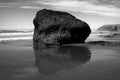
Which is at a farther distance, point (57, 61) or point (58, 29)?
point (58, 29)

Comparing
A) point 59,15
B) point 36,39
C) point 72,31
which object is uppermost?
point 59,15

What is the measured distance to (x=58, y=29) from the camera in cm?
895

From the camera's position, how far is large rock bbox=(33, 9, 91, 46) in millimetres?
8789

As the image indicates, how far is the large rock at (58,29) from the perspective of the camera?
346 inches

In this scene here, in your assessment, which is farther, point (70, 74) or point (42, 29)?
point (42, 29)

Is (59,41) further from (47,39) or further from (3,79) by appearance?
(3,79)

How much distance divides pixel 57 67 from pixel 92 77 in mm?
1034

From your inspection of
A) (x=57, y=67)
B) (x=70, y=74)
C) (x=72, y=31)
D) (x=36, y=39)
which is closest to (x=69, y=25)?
(x=72, y=31)

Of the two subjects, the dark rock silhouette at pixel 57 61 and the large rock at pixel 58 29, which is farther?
the large rock at pixel 58 29

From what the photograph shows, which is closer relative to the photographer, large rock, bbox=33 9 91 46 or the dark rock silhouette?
the dark rock silhouette

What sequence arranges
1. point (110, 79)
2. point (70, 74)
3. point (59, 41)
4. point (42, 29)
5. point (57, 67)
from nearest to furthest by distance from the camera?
point (110, 79) → point (70, 74) → point (57, 67) → point (59, 41) → point (42, 29)

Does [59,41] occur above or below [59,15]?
below

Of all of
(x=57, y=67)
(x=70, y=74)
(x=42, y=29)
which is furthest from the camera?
(x=42, y=29)

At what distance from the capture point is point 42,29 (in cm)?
933
